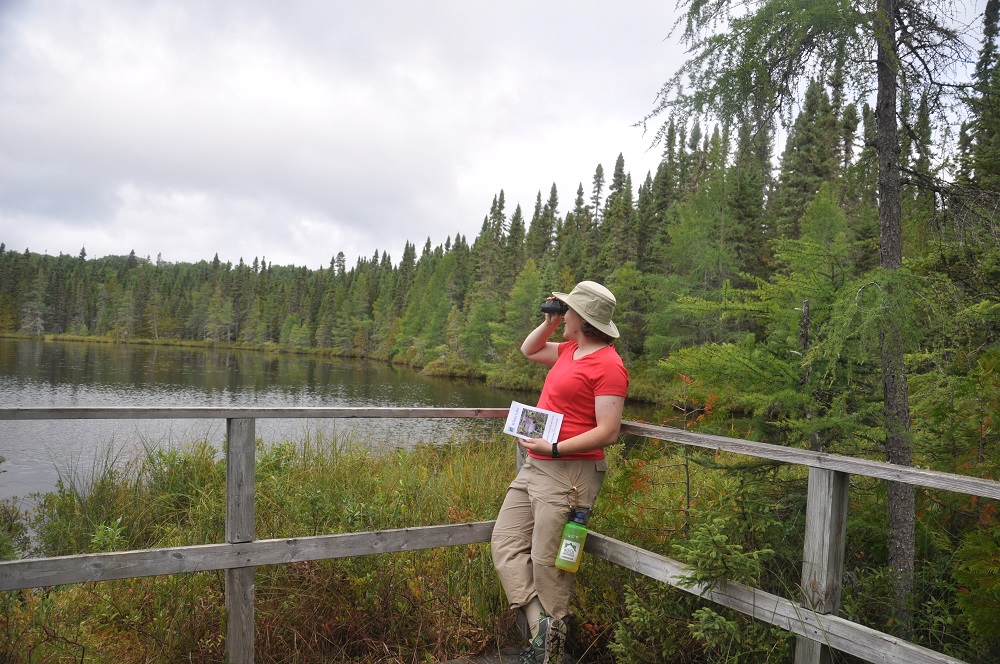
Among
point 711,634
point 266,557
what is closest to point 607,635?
point 711,634

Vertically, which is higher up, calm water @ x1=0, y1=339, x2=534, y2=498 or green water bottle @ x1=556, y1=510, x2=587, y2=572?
green water bottle @ x1=556, y1=510, x2=587, y2=572

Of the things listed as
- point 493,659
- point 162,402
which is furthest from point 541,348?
point 162,402

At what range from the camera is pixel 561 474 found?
3078 millimetres

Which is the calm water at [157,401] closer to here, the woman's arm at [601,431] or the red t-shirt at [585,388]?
the red t-shirt at [585,388]

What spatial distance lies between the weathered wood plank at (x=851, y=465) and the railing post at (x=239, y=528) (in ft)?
6.48

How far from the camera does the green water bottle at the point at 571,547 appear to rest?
2.93 metres

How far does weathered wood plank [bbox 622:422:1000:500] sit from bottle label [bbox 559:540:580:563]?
2.19ft

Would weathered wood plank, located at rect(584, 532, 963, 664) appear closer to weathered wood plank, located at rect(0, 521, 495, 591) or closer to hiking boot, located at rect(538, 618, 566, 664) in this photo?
hiking boot, located at rect(538, 618, 566, 664)

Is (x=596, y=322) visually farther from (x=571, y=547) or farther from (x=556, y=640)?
(x=556, y=640)

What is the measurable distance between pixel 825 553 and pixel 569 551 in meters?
1.12

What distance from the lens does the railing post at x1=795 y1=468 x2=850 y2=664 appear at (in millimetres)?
2350

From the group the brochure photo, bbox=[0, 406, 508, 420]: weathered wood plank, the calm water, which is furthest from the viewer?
the calm water

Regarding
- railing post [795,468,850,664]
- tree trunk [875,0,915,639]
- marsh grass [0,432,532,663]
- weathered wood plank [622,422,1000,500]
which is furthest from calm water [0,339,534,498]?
railing post [795,468,850,664]

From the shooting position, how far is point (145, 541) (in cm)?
559
